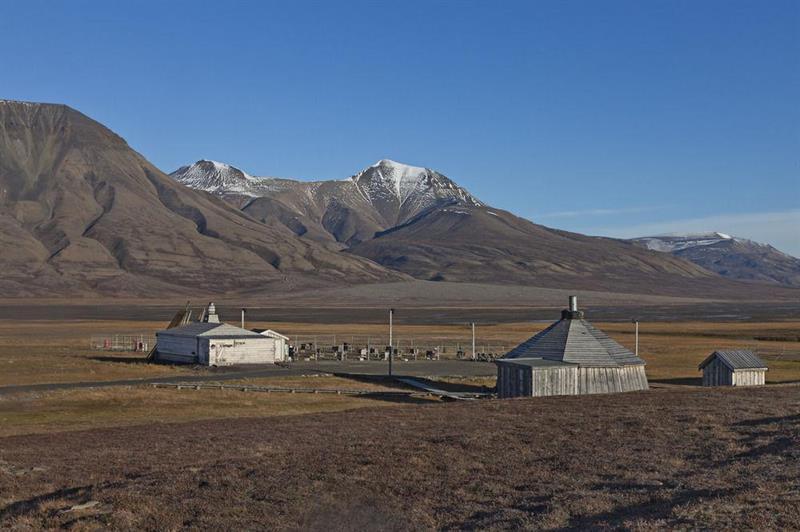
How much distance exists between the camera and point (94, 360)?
3194 inches

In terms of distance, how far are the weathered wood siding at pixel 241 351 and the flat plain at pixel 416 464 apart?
27.2 meters

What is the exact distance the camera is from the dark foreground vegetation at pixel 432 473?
18.9m

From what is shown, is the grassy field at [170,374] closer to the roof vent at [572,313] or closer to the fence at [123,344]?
the fence at [123,344]

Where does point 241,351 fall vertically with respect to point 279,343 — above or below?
below

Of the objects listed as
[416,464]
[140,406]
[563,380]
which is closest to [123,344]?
[140,406]

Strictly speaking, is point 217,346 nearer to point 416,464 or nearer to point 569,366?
point 569,366

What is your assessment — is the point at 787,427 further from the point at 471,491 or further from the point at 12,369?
the point at 12,369

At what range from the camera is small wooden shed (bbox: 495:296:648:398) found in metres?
51.8

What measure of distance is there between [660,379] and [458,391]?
60.1 ft

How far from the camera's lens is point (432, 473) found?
23516 mm

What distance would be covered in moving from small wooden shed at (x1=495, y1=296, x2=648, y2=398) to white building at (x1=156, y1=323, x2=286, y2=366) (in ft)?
101

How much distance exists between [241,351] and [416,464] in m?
56.8

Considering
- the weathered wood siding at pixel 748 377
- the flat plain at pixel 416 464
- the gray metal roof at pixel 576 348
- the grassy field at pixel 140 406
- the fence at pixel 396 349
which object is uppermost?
the gray metal roof at pixel 576 348

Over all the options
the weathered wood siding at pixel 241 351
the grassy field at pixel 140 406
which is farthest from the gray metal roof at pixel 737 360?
the weathered wood siding at pixel 241 351
